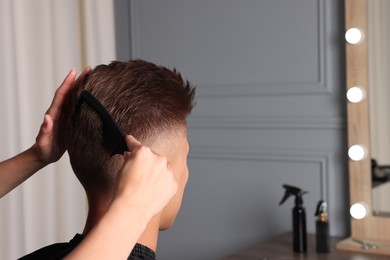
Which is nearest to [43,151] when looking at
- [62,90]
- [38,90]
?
[62,90]

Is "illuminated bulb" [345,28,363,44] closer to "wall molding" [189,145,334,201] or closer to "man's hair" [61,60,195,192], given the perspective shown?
"wall molding" [189,145,334,201]

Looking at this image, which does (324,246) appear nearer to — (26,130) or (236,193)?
(236,193)

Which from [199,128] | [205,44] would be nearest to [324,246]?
[199,128]

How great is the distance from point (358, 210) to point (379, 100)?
1.23ft

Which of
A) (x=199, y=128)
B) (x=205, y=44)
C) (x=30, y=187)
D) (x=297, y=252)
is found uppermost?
(x=205, y=44)

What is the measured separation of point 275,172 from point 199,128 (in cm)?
37

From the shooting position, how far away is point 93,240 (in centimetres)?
85

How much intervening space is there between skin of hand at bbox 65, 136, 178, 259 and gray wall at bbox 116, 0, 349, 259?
4.64ft

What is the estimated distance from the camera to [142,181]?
0.88 metres

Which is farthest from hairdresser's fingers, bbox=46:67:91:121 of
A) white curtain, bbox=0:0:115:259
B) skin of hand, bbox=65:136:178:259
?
white curtain, bbox=0:0:115:259

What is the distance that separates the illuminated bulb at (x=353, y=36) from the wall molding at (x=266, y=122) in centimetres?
27

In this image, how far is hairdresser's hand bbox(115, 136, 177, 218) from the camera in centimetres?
88

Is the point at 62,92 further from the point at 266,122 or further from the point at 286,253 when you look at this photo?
the point at 266,122

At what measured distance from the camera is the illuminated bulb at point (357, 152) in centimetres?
210
